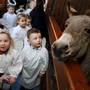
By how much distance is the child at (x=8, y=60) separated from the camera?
276 cm

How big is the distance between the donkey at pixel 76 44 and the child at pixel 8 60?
35.2 inches

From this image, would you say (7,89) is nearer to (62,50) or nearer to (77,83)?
(62,50)

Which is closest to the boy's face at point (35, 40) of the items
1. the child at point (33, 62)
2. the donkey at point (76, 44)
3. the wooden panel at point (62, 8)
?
the child at point (33, 62)

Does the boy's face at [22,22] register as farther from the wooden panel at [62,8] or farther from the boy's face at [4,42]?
the boy's face at [4,42]

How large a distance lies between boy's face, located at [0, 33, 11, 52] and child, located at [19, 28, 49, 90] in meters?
0.23

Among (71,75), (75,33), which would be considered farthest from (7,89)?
(71,75)

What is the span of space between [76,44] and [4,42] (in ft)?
3.59

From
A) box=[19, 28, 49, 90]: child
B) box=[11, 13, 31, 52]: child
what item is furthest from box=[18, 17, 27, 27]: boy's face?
box=[19, 28, 49, 90]: child

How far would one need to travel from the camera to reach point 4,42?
9.29 ft

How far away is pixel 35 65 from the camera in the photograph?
3006mm

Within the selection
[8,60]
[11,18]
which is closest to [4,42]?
[8,60]

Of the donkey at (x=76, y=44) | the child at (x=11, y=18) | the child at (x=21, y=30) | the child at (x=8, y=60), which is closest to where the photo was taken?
the donkey at (x=76, y=44)

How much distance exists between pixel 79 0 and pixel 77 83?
2.27m

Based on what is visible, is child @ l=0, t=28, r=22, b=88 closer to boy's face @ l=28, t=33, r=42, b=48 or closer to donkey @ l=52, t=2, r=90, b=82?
boy's face @ l=28, t=33, r=42, b=48
